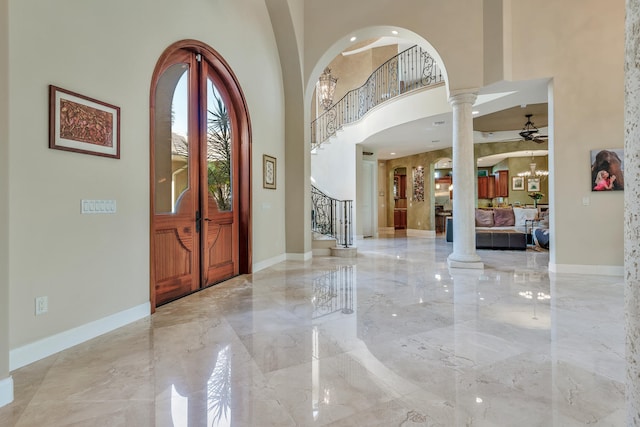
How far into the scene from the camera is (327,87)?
1245cm

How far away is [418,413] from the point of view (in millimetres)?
1682

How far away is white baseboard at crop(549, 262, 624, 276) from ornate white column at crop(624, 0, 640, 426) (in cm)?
524

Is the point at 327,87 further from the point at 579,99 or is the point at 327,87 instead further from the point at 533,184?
the point at 533,184

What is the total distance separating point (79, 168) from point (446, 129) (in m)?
8.46

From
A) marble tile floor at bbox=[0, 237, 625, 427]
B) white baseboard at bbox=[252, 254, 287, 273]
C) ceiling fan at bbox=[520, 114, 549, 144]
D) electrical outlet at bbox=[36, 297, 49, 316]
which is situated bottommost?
marble tile floor at bbox=[0, 237, 625, 427]

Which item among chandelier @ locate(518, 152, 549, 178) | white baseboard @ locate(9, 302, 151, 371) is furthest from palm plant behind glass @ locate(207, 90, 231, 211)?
chandelier @ locate(518, 152, 549, 178)

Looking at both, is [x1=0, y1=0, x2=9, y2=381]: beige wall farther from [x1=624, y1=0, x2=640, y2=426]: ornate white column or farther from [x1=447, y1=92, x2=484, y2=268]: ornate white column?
[x1=447, y1=92, x2=484, y2=268]: ornate white column

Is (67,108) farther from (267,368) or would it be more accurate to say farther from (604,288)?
(604,288)

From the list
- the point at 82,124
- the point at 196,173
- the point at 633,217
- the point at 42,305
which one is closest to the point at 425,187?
the point at 196,173

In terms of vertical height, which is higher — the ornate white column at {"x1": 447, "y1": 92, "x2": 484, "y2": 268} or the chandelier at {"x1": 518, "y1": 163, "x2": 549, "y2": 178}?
the chandelier at {"x1": 518, "y1": 163, "x2": 549, "y2": 178}

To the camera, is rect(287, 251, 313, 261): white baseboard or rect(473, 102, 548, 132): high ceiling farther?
rect(473, 102, 548, 132): high ceiling

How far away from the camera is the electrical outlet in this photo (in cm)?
236

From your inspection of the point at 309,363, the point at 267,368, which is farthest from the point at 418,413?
the point at 267,368

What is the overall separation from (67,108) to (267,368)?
2.43 metres
